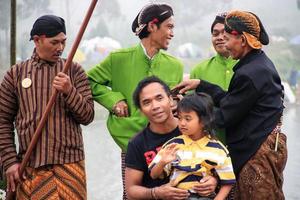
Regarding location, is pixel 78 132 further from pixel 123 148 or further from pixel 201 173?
pixel 201 173

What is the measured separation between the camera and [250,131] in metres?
2.87

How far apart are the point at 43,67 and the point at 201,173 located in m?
1.10

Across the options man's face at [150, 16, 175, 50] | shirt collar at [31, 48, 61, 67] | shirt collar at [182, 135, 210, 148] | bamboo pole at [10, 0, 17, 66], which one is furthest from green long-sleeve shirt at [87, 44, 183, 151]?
bamboo pole at [10, 0, 17, 66]

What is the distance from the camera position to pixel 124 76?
3438 mm

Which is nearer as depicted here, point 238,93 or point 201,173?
point 201,173

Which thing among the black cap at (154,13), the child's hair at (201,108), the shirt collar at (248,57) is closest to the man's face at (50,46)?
the black cap at (154,13)

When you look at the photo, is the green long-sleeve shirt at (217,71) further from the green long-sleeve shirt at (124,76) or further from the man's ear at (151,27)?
the man's ear at (151,27)

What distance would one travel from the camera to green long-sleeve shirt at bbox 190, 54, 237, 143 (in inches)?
137

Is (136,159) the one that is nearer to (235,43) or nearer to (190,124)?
(190,124)

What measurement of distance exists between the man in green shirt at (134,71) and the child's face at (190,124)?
2.36 ft

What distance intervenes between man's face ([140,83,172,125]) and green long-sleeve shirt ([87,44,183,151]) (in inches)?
24.2

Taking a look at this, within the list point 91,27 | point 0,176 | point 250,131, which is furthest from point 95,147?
point 250,131

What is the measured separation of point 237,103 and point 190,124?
0.36 meters

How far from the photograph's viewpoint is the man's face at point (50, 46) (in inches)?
121
